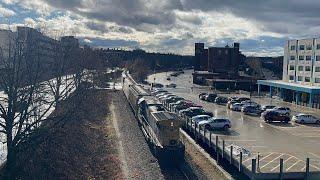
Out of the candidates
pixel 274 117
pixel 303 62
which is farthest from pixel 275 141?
pixel 303 62

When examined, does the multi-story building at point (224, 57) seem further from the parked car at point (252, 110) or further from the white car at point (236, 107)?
the parked car at point (252, 110)

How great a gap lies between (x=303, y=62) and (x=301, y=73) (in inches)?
69.8

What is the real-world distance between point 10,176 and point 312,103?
143 ft

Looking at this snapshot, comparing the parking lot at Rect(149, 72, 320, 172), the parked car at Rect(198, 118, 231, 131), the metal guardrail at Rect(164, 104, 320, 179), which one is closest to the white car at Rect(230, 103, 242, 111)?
the parking lot at Rect(149, 72, 320, 172)

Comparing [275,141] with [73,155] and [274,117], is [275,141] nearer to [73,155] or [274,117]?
[274,117]

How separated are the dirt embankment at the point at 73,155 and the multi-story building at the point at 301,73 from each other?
30.1m

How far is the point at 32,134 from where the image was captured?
17.9m

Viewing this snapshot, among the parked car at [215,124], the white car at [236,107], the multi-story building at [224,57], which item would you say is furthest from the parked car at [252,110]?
the multi-story building at [224,57]

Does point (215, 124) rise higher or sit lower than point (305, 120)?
higher

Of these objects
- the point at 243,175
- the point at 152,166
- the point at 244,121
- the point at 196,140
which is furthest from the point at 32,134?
the point at 244,121

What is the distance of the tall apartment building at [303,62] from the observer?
5622cm

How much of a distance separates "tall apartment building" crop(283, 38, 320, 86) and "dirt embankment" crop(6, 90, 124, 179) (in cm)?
3530

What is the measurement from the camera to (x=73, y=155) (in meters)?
24.3

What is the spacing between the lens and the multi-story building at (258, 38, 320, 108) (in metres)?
52.5
